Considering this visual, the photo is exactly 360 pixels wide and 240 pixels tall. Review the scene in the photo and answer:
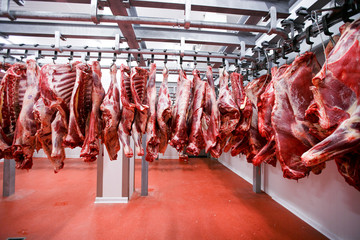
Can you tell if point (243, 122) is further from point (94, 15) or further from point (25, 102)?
point (25, 102)

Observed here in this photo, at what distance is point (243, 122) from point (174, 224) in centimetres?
264

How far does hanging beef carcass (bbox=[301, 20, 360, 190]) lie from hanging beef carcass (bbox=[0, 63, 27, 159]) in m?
3.13

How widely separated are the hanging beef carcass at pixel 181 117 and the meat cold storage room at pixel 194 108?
2 centimetres

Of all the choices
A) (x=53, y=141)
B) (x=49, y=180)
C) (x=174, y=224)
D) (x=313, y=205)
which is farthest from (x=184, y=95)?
(x=49, y=180)

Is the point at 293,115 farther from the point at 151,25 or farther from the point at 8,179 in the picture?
the point at 8,179

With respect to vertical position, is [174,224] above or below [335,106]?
below

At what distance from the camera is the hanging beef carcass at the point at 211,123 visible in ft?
6.92

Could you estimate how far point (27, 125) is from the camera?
6.73ft

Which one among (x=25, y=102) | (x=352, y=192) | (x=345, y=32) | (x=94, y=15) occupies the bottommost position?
(x=352, y=192)

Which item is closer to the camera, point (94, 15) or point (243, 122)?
point (94, 15)

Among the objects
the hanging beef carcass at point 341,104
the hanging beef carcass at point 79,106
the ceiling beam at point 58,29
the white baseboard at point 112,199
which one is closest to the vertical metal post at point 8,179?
the white baseboard at point 112,199

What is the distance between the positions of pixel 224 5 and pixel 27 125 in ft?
8.98

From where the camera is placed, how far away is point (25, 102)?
2090 mm

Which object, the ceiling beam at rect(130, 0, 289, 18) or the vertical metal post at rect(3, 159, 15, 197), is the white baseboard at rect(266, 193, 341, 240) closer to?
the ceiling beam at rect(130, 0, 289, 18)
